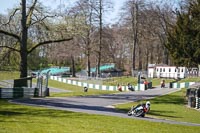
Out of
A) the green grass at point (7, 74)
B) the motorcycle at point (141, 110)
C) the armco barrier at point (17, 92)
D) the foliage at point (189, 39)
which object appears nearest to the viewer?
the motorcycle at point (141, 110)

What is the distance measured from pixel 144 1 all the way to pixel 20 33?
37512 millimetres

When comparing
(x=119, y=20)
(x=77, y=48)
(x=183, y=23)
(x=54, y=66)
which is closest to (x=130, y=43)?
(x=119, y=20)

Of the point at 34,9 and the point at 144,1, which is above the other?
the point at 144,1

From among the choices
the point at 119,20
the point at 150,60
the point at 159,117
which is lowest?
the point at 159,117

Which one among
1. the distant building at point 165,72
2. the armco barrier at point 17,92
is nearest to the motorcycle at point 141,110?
the armco barrier at point 17,92

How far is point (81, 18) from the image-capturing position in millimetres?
38844

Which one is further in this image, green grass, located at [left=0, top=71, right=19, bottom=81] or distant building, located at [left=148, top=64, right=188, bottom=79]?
distant building, located at [left=148, top=64, right=188, bottom=79]

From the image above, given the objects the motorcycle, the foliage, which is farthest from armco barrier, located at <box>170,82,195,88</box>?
the motorcycle

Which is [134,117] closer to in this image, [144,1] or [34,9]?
[34,9]

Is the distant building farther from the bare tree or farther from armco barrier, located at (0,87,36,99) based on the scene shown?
armco barrier, located at (0,87,36,99)

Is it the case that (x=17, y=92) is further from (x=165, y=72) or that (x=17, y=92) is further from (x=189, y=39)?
(x=165, y=72)

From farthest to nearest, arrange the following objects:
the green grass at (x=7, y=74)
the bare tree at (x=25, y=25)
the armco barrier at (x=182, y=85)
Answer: the armco barrier at (x=182, y=85) < the green grass at (x=7, y=74) < the bare tree at (x=25, y=25)

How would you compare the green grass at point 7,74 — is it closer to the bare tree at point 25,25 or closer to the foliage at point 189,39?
the bare tree at point 25,25

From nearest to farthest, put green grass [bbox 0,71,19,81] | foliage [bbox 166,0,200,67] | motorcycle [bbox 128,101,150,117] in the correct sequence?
1. motorcycle [bbox 128,101,150,117]
2. foliage [bbox 166,0,200,67]
3. green grass [bbox 0,71,19,81]
